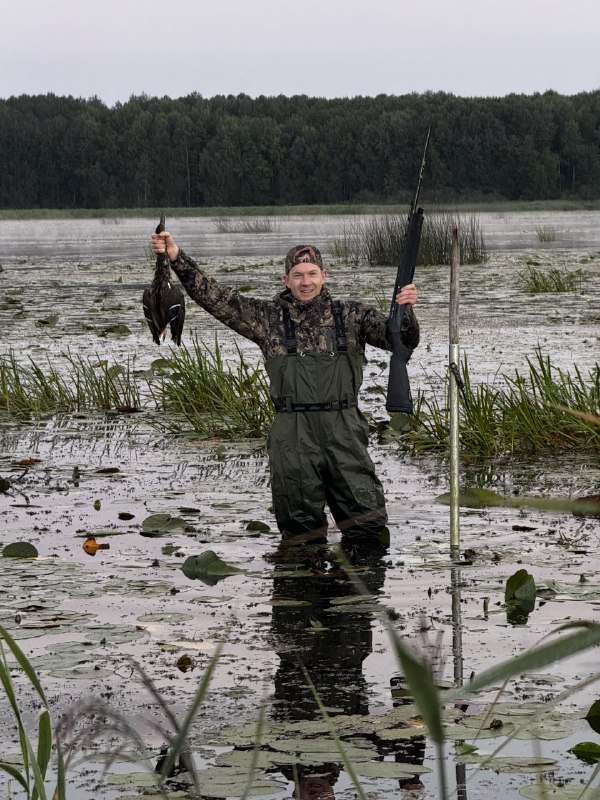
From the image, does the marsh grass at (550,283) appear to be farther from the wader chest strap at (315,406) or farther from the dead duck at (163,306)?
the dead duck at (163,306)

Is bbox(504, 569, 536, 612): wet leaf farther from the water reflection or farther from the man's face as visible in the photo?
the man's face

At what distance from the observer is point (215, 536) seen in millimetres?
6844

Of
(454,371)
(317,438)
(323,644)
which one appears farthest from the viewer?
(317,438)

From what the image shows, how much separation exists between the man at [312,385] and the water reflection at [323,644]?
208mm

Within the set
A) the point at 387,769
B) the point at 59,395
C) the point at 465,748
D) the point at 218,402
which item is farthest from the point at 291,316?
the point at 59,395

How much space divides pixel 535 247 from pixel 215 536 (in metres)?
35.9

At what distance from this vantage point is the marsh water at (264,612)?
362 cm

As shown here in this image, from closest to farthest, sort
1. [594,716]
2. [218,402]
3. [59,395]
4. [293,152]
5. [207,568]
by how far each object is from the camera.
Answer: [594,716] → [207,568] → [218,402] → [59,395] → [293,152]

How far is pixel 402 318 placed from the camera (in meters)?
6.33

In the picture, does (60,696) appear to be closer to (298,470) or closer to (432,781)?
(432,781)

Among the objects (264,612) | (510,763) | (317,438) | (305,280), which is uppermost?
(305,280)

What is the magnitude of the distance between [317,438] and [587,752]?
2.98 m

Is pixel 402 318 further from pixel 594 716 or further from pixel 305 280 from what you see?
pixel 594 716

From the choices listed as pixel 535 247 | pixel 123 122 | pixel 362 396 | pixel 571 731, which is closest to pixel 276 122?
pixel 123 122
